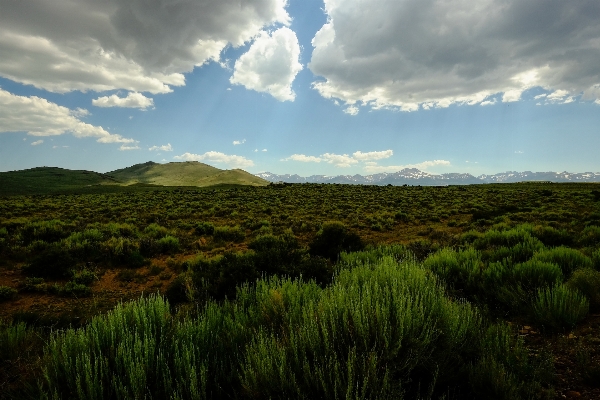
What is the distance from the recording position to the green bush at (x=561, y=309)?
4.51 metres

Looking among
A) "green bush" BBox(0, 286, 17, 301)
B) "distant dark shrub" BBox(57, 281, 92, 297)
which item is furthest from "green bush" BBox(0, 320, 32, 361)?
"green bush" BBox(0, 286, 17, 301)

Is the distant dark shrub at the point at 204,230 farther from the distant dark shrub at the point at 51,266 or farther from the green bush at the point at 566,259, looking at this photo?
the green bush at the point at 566,259

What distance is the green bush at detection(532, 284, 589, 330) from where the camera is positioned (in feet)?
14.8

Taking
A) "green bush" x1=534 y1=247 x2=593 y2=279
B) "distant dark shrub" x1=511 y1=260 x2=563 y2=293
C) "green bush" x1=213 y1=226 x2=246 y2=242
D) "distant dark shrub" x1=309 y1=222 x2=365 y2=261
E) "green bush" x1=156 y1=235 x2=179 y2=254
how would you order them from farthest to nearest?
1. "green bush" x1=213 y1=226 x2=246 y2=242
2. "green bush" x1=156 y1=235 x2=179 y2=254
3. "distant dark shrub" x1=309 y1=222 x2=365 y2=261
4. "green bush" x1=534 y1=247 x2=593 y2=279
5. "distant dark shrub" x1=511 y1=260 x2=563 y2=293

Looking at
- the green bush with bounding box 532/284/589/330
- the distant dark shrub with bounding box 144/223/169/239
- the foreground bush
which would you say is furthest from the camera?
the distant dark shrub with bounding box 144/223/169/239

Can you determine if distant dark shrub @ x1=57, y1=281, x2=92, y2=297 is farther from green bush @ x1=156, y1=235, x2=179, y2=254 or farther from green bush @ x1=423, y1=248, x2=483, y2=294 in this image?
green bush @ x1=423, y1=248, x2=483, y2=294

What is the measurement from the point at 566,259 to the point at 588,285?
1991mm

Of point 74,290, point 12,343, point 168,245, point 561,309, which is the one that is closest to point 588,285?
point 561,309

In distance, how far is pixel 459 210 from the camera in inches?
1091

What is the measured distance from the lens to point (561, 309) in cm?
461

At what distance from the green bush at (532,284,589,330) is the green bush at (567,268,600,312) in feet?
0.92

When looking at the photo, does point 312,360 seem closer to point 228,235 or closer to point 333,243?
point 333,243

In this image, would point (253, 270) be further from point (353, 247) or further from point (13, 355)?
point (353, 247)

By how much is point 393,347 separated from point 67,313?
26.5 ft
